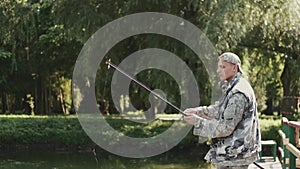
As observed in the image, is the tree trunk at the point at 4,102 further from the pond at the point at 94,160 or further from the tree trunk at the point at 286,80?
the tree trunk at the point at 286,80

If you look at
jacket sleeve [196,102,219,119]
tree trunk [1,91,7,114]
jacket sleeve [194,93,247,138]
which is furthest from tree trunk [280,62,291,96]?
jacket sleeve [194,93,247,138]

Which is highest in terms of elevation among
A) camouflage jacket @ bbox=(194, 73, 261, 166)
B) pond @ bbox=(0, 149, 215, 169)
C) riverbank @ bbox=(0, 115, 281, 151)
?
camouflage jacket @ bbox=(194, 73, 261, 166)

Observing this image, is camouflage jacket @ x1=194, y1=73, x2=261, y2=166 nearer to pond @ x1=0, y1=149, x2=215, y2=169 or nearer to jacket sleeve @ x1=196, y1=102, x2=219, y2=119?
jacket sleeve @ x1=196, y1=102, x2=219, y2=119

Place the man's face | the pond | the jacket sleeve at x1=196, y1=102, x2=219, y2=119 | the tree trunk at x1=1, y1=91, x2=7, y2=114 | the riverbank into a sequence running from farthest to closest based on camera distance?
1. the tree trunk at x1=1, y1=91, x2=7, y2=114
2. the riverbank
3. the pond
4. the jacket sleeve at x1=196, y1=102, x2=219, y2=119
5. the man's face

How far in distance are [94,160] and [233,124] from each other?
9.55 meters

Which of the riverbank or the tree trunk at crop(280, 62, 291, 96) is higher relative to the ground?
the tree trunk at crop(280, 62, 291, 96)

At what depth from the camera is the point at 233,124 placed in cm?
311

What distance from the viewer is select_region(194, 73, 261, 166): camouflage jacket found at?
3.11 meters

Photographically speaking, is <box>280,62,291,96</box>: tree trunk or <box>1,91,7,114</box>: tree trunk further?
<box>1,91,7,114</box>: tree trunk

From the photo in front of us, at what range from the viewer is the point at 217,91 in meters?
11.7

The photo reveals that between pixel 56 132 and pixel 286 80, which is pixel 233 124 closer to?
pixel 56 132

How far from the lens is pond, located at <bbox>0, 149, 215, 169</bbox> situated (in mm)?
11461

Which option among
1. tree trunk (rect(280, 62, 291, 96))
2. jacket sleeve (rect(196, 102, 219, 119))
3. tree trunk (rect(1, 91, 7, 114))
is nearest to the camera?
jacket sleeve (rect(196, 102, 219, 119))

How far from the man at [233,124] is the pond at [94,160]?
7.67 meters
